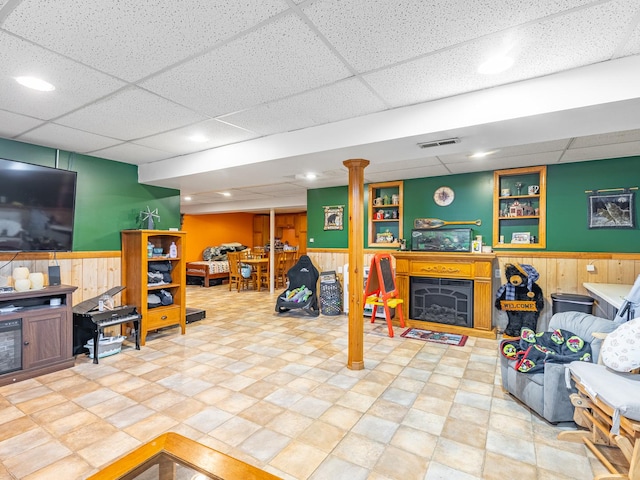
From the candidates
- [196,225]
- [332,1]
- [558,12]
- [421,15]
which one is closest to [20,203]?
[332,1]

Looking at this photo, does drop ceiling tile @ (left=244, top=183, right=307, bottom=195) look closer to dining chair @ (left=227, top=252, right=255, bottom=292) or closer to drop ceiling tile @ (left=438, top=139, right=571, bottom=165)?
dining chair @ (left=227, top=252, right=255, bottom=292)

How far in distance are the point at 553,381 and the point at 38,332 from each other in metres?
4.54

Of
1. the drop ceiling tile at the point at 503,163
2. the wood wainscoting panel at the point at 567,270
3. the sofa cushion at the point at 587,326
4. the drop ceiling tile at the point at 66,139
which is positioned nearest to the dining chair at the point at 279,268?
the drop ceiling tile at the point at 503,163

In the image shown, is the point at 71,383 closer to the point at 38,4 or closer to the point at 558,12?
the point at 38,4

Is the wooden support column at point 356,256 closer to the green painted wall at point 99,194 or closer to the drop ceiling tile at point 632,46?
the drop ceiling tile at point 632,46

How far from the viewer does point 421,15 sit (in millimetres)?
1626

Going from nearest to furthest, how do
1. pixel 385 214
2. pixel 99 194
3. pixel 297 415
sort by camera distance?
pixel 297 415, pixel 99 194, pixel 385 214

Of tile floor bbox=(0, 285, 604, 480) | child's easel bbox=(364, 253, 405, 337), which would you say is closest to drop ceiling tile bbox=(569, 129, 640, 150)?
tile floor bbox=(0, 285, 604, 480)

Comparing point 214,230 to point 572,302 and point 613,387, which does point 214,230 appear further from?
point 613,387

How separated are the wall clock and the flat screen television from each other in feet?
16.2

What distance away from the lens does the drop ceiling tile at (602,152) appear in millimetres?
3684

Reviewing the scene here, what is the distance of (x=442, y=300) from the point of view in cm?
499

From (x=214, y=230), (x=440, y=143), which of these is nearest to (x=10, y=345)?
(x=440, y=143)

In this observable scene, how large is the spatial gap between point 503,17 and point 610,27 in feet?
1.99
